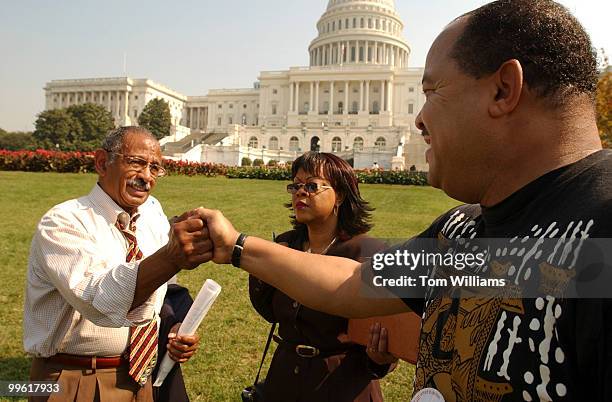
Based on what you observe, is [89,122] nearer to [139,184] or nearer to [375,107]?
[375,107]

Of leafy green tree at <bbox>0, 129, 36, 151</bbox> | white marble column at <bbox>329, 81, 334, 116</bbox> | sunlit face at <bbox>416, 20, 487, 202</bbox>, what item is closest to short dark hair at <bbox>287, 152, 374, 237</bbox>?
sunlit face at <bbox>416, 20, 487, 202</bbox>

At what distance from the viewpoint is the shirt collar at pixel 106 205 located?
8.84 ft

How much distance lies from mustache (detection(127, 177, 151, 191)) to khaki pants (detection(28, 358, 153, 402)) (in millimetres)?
1018

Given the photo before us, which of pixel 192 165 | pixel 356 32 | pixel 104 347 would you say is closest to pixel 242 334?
pixel 104 347

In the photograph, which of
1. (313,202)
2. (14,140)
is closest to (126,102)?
(14,140)

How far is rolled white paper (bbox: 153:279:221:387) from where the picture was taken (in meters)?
2.42

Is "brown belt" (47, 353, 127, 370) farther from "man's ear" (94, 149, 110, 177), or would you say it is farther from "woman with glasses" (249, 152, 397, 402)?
"man's ear" (94, 149, 110, 177)

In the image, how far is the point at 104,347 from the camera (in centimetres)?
257

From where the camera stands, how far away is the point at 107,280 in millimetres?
2178

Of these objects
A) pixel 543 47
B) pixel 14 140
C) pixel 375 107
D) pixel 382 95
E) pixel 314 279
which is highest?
pixel 382 95

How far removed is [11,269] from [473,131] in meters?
8.41

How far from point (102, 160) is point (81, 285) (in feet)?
2.98

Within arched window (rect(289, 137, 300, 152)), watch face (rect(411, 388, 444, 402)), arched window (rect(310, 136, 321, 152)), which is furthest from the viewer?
arched window (rect(289, 137, 300, 152))

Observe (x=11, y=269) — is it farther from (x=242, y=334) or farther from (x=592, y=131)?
(x=592, y=131)
